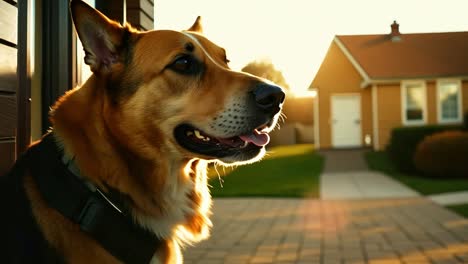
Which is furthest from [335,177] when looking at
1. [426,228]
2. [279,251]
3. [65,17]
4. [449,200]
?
[65,17]

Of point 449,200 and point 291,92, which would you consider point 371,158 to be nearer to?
point 449,200

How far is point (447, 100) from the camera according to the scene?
2486 cm

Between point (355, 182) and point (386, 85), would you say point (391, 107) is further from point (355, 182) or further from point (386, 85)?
point (355, 182)

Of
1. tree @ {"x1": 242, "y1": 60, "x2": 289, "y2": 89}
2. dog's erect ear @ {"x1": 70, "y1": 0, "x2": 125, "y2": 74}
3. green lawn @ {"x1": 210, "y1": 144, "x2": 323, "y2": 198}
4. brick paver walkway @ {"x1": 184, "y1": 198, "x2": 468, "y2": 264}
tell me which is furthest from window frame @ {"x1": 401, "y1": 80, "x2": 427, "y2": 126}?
tree @ {"x1": 242, "y1": 60, "x2": 289, "y2": 89}

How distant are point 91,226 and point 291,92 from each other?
51027 mm

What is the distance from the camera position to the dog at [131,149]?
239 cm

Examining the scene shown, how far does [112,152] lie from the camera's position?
8.57 feet

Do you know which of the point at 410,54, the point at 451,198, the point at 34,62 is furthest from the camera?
the point at 410,54

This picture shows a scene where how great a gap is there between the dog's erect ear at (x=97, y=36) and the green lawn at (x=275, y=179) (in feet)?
27.1

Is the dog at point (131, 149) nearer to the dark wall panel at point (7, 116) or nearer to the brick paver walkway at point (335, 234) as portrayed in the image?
the dark wall panel at point (7, 116)

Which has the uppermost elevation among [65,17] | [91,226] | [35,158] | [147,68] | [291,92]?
[291,92]

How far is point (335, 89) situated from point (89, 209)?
25.3 meters

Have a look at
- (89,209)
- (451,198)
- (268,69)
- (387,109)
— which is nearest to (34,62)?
(89,209)

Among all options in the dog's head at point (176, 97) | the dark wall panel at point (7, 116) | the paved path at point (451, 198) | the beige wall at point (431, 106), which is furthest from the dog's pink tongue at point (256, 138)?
the beige wall at point (431, 106)
